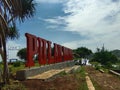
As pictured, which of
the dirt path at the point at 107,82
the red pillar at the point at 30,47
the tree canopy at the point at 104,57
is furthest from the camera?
the tree canopy at the point at 104,57

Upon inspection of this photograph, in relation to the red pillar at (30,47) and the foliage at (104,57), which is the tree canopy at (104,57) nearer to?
the foliage at (104,57)

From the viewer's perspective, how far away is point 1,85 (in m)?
12.1

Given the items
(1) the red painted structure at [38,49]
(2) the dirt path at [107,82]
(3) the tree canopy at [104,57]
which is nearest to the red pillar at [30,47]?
(1) the red painted structure at [38,49]

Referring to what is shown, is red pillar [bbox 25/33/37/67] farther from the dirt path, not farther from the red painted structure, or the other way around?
the dirt path

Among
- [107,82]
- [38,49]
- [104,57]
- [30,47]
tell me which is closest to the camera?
[107,82]

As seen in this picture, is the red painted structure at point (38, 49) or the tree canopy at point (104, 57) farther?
the tree canopy at point (104, 57)

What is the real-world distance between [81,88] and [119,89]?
1.66 m

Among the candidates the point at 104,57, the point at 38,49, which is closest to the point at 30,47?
the point at 38,49

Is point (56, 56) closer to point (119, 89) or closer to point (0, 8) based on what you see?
point (119, 89)

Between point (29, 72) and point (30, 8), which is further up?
point (30, 8)

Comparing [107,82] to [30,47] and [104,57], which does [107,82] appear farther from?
[104,57]

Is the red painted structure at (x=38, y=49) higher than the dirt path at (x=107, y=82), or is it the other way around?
the red painted structure at (x=38, y=49)

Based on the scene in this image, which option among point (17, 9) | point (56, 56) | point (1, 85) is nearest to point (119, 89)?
point (1, 85)

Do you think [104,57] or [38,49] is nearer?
[38,49]
